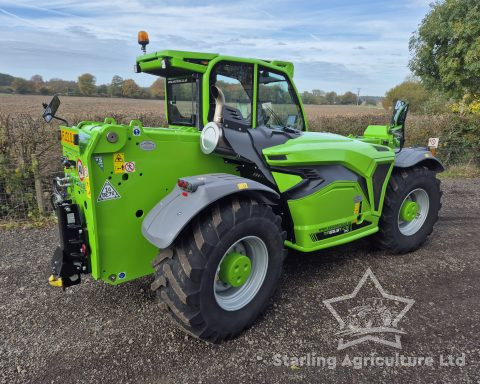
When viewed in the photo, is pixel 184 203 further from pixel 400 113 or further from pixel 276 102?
pixel 400 113

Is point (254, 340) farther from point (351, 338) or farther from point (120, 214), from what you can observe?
point (120, 214)

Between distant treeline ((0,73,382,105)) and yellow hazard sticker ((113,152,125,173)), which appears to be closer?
yellow hazard sticker ((113,152,125,173))

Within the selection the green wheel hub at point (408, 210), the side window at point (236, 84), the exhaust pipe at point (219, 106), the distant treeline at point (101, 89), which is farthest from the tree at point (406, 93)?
the exhaust pipe at point (219, 106)

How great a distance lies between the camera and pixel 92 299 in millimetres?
3469

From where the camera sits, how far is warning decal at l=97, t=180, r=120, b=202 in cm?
272

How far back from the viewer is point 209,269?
2.62 m

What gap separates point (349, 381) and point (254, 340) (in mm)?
748

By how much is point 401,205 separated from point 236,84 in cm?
243

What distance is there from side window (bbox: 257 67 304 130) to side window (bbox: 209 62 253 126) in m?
0.12

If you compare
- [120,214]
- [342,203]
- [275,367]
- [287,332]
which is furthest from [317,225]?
[120,214]

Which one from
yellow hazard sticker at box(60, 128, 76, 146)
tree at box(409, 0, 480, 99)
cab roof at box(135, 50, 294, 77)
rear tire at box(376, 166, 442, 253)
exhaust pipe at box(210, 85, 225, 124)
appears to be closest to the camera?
yellow hazard sticker at box(60, 128, 76, 146)

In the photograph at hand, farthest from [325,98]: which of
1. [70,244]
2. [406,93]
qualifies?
[406,93]

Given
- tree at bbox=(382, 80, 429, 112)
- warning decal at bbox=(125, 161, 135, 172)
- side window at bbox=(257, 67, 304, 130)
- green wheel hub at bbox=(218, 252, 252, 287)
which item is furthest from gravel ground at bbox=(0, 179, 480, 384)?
tree at bbox=(382, 80, 429, 112)

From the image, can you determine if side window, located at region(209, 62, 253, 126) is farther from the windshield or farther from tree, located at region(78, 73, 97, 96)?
tree, located at region(78, 73, 97, 96)
